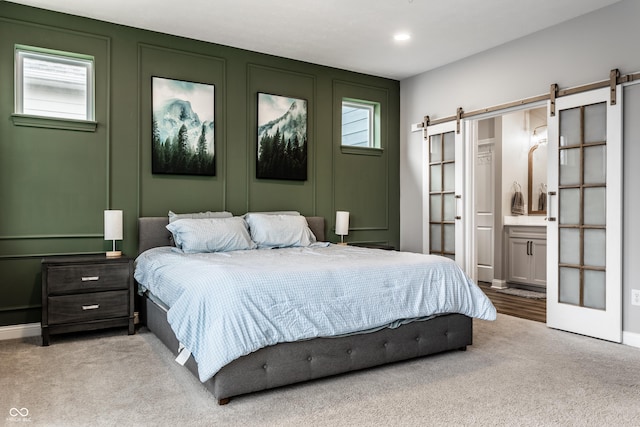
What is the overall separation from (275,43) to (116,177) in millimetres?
1948

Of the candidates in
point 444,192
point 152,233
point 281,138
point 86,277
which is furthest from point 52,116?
point 444,192

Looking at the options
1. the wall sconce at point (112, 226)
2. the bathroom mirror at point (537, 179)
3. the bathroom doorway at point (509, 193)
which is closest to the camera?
the wall sconce at point (112, 226)

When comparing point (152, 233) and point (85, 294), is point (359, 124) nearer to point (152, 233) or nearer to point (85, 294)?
point (152, 233)

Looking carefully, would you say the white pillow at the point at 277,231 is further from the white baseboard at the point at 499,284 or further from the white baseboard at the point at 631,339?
the white baseboard at the point at 499,284

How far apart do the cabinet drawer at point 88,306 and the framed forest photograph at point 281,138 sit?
1829mm

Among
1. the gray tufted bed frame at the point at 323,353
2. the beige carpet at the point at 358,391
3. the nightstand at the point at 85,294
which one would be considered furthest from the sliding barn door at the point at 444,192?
the nightstand at the point at 85,294

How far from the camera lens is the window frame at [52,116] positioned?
3.83 m

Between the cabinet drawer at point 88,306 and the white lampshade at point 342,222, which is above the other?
the white lampshade at point 342,222

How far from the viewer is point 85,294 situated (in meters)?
3.64

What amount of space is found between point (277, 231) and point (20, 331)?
220 cm

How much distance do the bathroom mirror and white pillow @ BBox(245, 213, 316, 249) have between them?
11.3 ft

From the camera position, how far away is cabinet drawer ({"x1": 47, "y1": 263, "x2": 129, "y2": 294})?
140 inches

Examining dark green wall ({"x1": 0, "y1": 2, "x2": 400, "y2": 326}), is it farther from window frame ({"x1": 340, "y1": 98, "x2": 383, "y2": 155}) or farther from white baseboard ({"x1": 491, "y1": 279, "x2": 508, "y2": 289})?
white baseboard ({"x1": 491, "y1": 279, "x2": 508, "y2": 289})

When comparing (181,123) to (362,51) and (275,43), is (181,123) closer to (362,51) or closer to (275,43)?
(275,43)
